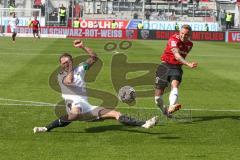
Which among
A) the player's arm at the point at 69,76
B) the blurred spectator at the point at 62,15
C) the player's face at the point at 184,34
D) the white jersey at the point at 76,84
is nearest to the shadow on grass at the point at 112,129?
the white jersey at the point at 76,84

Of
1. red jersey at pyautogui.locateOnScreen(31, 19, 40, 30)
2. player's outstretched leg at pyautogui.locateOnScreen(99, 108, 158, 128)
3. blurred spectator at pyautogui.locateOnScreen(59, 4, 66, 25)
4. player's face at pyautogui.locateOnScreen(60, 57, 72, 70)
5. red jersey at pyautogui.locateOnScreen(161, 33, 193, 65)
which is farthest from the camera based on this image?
blurred spectator at pyautogui.locateOnScreen(59, 4, 66, 25)

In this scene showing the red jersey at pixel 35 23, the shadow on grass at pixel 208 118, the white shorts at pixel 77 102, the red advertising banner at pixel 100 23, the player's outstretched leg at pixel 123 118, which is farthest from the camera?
the red advertising banner at pixel 100 23

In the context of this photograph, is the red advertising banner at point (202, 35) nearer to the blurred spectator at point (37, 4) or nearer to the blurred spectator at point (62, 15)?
the blurred spectator at point (62, 15)

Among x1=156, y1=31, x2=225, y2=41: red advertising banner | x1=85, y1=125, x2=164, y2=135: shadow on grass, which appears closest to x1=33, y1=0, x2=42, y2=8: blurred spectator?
x1=156, y1=31, x2=225, y2=41: red advertising banner

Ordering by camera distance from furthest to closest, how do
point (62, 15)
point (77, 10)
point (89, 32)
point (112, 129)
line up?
1. point (77, 10)
2. point (62, 15)
3. point (89, 32)
4. point (112, 129)

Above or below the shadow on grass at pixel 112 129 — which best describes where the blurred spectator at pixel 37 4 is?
above

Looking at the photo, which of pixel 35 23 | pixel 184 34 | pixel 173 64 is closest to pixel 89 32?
pixel 35 23

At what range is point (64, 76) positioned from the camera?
11859 mm

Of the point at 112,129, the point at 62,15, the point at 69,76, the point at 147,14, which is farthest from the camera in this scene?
the point at 147,14

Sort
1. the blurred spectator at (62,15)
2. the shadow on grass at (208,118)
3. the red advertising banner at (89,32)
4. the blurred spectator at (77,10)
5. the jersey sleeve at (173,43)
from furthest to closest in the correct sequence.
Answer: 1. the blurred spectator at (77,10)
2. the blurred spectator at (62,15)
3. the red advertising banner at (89,32)
4. the shadow on grass at (208,118)
5. the jersey sleeve at (173,43)

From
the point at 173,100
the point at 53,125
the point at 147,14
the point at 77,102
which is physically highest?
the point at 147,14

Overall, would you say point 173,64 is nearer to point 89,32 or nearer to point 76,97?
point 76,97

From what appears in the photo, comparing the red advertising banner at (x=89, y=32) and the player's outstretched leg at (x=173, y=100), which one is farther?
the red advertising banner at (x=89, y=32)

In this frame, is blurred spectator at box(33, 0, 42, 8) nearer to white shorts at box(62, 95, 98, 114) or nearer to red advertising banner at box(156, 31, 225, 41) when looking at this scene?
red advertising banner at box(156, 31, 225, 41)
